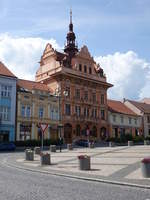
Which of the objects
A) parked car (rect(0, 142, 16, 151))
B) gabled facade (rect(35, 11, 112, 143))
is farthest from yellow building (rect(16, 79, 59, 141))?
parked car (rect(0, 142, 16, 151))

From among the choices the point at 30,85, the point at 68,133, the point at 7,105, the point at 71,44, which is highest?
the point at 71,44

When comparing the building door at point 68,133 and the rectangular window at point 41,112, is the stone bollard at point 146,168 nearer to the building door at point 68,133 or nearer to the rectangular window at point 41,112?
the rectangular window at point 41,112

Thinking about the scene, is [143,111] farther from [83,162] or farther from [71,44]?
[83,162]

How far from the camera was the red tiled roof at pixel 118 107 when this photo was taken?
68.3 m

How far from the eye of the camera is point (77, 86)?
188 feet

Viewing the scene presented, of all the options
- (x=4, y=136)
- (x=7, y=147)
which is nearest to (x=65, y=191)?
(x=7, y=147)

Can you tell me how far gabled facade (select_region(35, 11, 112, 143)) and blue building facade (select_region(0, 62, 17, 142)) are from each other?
1035 cm

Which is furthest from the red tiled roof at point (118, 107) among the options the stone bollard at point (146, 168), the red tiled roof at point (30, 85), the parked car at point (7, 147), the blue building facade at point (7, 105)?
the stone bollard at point (146, 168)

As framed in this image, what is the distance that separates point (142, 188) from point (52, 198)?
3976 mm

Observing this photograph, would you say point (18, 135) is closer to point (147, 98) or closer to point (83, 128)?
point (83, 128)

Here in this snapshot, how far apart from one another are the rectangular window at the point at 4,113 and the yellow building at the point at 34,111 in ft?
6.48

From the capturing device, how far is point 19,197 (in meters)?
8.70

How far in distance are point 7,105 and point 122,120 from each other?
3256cm

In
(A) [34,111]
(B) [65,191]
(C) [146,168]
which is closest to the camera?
(B) [65,191]
